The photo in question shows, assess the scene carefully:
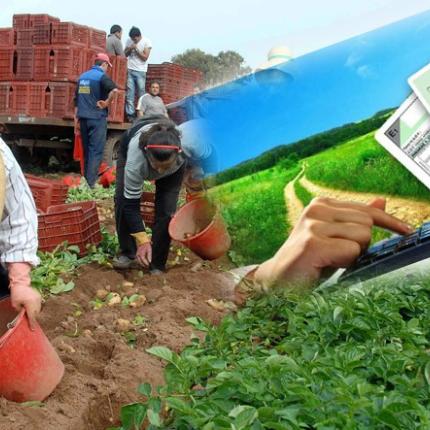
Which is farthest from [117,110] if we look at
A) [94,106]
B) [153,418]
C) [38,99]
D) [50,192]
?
[153,418]

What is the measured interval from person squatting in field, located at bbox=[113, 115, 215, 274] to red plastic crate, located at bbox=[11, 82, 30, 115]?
18.3ft

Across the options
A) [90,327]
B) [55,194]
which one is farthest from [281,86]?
[55,194]

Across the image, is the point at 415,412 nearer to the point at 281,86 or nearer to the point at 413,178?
the point at 413,178

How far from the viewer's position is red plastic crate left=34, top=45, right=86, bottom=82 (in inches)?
392

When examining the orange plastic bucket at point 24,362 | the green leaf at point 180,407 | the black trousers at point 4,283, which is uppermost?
the green leaf at point 180,407

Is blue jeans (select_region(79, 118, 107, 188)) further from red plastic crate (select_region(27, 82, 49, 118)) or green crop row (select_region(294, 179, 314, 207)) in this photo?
green crop row (select_region(294, 179, 314, 207))

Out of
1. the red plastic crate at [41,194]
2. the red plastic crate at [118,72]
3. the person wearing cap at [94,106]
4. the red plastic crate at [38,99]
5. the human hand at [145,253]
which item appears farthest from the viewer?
the red plastic crate at [38,99]

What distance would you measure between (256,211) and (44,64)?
9.41 metres

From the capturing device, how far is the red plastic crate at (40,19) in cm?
1036

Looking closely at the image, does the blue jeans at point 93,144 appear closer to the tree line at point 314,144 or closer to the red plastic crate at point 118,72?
the red plastic crate at point 118,72

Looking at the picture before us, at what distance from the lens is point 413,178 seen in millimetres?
1152

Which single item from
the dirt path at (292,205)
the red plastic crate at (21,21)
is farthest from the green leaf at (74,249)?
the red plastic crate at (21,21)

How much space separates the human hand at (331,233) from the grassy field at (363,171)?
1.1 inches

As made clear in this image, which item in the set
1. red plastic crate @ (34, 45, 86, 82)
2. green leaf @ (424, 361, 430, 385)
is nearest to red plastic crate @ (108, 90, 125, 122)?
red plastic crate @ (34, 45, 86, 82)
